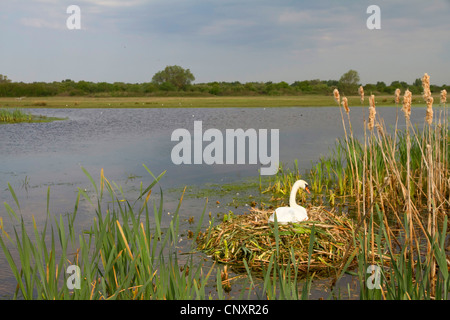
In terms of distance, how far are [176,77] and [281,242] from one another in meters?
70.0

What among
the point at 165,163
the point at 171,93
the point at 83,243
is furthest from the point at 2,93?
the point at 83,243

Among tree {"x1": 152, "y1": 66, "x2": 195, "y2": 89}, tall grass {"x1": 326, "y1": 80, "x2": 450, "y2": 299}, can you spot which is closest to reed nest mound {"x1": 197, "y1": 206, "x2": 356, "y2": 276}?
tall grass {"x1": 326, "y1": 80, "x2": 450, "y2": 299}

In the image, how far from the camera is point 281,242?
6.28 metres

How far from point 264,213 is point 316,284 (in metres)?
1.74

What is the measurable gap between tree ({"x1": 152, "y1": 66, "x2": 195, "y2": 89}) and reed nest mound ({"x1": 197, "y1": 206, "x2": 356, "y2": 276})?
68259 mm

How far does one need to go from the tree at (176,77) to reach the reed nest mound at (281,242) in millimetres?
68259

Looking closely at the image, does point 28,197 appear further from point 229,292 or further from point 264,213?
point 229,292

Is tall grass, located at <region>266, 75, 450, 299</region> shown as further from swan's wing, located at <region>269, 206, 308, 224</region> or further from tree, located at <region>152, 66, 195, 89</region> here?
tree, located at <region>152, 66, 195, 89</region>

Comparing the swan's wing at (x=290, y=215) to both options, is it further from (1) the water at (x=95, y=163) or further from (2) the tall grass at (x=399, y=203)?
(1) the water at (x=95, y=163)

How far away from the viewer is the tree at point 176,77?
243ft

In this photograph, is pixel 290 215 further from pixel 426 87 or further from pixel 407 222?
pixel 426 87

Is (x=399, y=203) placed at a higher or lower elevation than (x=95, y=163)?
lower

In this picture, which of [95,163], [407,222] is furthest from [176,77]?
[407,222]
